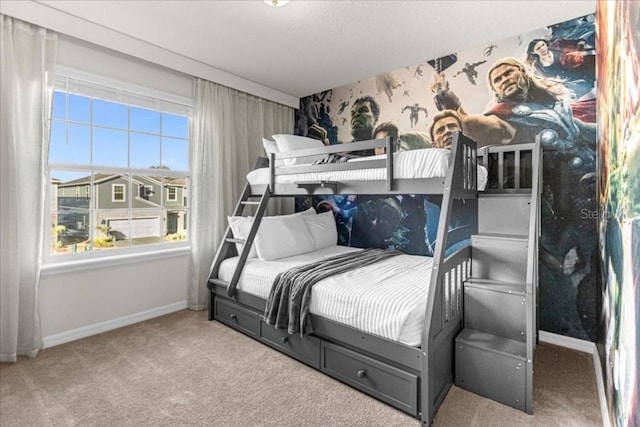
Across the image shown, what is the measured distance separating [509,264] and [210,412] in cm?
201

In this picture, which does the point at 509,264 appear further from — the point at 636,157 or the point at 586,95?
the point at 586,95

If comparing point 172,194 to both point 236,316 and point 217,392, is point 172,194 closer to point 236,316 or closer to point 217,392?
point 236,316

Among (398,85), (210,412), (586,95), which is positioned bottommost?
(210,412)

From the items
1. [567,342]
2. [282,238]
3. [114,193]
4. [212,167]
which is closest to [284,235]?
[282,238]

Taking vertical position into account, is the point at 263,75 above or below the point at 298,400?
above

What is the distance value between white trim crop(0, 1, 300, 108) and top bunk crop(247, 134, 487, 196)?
1170 mm

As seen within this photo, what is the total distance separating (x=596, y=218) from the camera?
2.39 meters

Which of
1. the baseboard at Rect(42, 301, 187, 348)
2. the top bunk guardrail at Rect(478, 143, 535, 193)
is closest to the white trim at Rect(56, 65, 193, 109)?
the baseboard at Rect(42, 301, 187, 348)

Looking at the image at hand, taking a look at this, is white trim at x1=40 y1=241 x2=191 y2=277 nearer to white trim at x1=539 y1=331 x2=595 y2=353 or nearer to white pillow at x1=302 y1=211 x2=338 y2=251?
white pillow at x1=302 y1=211 x2=338 y2=251

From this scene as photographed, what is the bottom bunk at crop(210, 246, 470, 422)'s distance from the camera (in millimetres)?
1758

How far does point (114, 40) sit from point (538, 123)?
11.6 feet

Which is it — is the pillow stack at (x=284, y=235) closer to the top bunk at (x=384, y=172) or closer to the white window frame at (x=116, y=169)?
the top bunk at (x=384, y=172)

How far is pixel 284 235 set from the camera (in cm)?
313

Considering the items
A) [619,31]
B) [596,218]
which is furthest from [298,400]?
[596,218]
